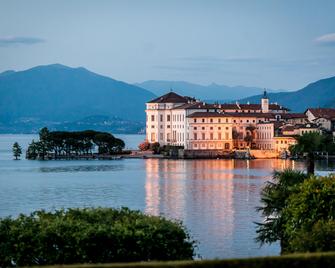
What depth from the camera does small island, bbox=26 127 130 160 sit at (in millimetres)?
112250

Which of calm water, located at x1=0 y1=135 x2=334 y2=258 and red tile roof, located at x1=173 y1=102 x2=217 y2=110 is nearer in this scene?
calm water, located at x1=0 y1=135 x2=334 y2=258

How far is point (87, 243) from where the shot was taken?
17.6m

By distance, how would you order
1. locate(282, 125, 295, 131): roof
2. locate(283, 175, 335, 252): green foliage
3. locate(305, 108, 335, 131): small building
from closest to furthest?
locate(283, 175, 335, 252): green foliage → locate(282, 125, 295, 131): roof → locate(305, 108, 335, 131): small building

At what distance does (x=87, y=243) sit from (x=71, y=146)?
98285 millimetres

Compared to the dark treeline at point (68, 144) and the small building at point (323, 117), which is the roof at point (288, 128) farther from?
the dark treeline at point (68, 144)

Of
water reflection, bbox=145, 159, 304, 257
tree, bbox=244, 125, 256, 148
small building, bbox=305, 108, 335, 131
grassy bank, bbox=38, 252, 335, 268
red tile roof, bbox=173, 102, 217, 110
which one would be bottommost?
water reflection, bbox=145, 159, 304, 257

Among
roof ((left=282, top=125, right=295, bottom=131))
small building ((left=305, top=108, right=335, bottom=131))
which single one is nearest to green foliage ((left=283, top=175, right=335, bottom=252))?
roof ((left=282, top=125, right=295, bottom=131))

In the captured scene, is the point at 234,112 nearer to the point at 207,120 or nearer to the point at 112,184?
the point at 207,120

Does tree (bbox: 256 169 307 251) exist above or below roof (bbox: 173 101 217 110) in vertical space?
below

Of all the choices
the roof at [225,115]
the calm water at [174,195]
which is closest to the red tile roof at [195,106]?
the roof at [225,115]

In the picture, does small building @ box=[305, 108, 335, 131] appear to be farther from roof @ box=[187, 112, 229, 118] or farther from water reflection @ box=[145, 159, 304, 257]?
water reflection @ box=[145, 159, 304, 257]

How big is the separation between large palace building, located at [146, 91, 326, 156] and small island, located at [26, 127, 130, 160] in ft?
26.3

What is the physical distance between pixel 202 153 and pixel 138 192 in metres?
58.8

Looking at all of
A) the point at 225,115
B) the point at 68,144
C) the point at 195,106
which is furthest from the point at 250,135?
the point at 68,144
